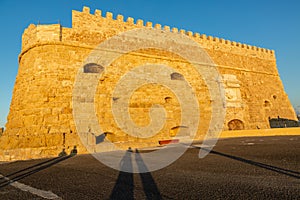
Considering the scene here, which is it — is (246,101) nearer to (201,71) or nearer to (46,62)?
(201,71)

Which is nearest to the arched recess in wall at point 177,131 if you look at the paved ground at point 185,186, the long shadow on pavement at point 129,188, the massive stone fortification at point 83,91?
the massive stone fortification at point 83,91

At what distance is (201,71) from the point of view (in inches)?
655

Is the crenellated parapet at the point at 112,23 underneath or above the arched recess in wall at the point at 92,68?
above

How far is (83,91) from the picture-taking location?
11.6 meters

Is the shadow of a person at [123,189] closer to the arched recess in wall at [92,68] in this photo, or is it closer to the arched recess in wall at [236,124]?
the arched recess in wall at [92,68]

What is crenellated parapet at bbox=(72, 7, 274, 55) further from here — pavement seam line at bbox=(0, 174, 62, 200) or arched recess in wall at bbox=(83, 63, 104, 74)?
pavement seam line at bbox=(0, 174, 62, 200)

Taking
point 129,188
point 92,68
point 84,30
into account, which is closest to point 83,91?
point 92,68

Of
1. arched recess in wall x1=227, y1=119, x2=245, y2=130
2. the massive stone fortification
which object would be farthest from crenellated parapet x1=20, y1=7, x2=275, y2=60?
arched recess in wall x1=227, y1=119, x2=245, y2=130

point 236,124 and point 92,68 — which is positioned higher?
point 92,68

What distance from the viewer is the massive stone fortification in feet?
33.3

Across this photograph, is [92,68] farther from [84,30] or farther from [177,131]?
[177,131]

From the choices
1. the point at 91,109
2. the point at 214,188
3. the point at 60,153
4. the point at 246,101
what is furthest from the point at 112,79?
the point at 246,101

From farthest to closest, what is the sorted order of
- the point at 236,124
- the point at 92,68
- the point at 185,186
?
the point at 236,124 < the point at 92,68 < the point at 185,186

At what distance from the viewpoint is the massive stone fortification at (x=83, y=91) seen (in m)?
10.1
